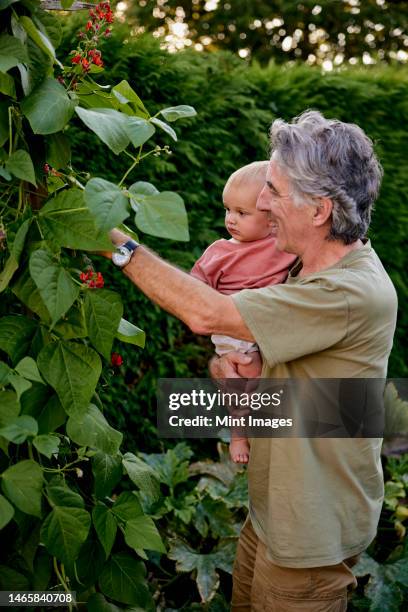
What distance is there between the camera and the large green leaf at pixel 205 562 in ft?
9.91

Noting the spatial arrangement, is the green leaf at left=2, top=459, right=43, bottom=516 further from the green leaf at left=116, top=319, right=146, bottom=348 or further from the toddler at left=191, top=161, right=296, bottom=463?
the toddler at left=191, top=161, right=296, bottom=463

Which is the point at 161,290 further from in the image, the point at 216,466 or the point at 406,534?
the point at 406,534

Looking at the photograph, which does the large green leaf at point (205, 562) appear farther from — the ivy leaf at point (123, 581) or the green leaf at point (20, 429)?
the green leaf at point (20, 429)

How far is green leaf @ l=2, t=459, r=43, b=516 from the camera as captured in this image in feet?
5.38

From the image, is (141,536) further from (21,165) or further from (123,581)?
(21,165)

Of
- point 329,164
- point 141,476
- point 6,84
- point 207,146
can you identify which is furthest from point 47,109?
A: point 207,146

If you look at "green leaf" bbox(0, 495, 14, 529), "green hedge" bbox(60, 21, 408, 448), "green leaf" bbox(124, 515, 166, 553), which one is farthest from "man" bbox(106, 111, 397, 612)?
"green hedge" bbox(60, 21, 408, 448)

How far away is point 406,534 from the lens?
3.66 m

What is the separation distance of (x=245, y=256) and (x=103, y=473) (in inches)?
34.0

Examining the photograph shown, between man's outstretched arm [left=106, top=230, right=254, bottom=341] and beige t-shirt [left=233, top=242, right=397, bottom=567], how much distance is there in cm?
4

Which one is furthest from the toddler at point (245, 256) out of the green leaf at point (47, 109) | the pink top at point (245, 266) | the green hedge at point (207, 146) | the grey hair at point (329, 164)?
the green hedge at point (207, 146)

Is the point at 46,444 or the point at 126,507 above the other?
the point at 46,444

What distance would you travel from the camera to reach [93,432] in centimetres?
173

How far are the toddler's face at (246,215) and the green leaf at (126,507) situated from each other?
903 mm
